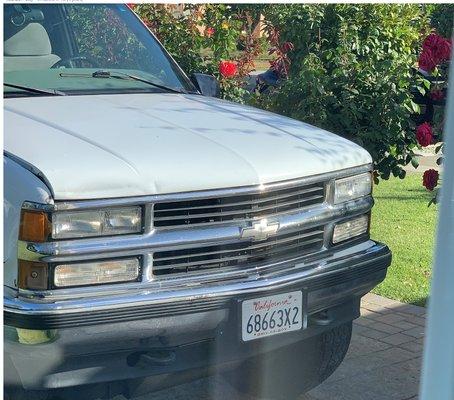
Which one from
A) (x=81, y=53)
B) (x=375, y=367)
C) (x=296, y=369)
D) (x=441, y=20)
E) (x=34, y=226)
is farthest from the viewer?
(x=441, y=20)

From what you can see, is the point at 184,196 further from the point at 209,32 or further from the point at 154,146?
the point at 209,32

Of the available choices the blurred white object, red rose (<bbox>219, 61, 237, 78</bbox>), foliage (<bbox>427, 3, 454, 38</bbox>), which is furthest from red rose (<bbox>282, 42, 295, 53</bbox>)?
the blurred white object

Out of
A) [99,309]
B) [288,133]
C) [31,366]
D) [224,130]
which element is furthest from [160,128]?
[31,366]

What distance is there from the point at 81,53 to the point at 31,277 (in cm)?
176

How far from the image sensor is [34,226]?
3.19m

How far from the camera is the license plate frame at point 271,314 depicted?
3.53 meters

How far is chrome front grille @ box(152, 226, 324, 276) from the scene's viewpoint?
3441 mm

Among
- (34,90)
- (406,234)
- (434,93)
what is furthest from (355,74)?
(34,90)

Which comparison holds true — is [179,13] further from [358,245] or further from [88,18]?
[358,245]

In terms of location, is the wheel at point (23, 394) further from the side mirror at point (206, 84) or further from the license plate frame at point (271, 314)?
the side mirror at point (206, 84)

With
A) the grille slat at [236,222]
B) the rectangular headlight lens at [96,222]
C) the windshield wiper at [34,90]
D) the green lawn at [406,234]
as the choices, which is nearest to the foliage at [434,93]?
the green lawn at [406,234]

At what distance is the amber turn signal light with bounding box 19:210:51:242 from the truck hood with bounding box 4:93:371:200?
0.33 ft

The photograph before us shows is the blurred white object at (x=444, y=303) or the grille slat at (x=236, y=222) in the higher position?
the blurred white object at (x=444, y=303)

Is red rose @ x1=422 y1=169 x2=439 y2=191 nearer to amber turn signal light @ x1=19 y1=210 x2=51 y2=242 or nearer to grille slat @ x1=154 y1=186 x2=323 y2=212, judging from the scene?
grille slat @ x1=154 y1=186 x2=323 y2=212
